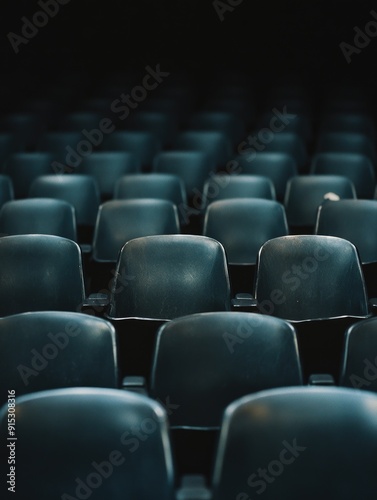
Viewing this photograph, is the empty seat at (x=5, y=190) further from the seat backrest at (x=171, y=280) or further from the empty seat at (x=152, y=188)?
the seat backrest at (x=171, y=280)

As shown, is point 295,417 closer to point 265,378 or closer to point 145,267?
point 265,378

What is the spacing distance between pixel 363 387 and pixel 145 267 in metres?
1.23

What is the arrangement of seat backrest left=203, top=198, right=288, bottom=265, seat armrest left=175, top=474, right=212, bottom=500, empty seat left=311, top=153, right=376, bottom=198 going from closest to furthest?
seat armrest left=175, top=474, right=212, bottom=500 → seat backrest left=203, top=198, right=288, bottom=265 → empty seat left=311, top=153, right=376, bottom=198

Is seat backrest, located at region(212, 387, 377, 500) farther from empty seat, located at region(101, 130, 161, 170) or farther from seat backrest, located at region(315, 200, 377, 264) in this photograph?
empty seat, located at region(101, 130, 161, 170)

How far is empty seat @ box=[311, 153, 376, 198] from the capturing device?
5547 millimetres

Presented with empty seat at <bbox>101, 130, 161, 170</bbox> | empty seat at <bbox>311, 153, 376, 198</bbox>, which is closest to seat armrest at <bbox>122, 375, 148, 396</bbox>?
empty seat at <bbox>311, 153, 376, 198</bbox>

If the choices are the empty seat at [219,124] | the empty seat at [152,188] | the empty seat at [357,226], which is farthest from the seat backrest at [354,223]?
the empty seat at [219,124]

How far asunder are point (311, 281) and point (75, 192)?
2070mm

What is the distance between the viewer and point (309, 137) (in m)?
7.28

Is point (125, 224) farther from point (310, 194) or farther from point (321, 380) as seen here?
point (321, 380)

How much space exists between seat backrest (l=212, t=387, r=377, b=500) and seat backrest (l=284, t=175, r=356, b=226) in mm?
2935

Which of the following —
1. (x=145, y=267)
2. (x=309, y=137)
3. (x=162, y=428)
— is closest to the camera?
(x=162, y=428)

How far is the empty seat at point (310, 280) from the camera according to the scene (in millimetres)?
3416

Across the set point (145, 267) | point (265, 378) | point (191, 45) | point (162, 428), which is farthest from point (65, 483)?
point (191, 45)
